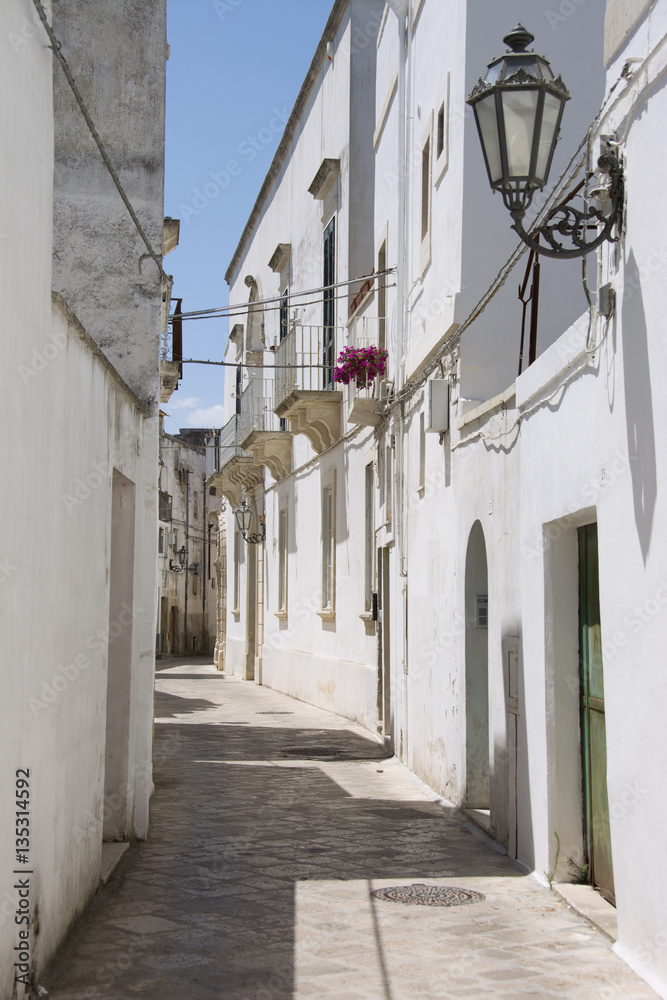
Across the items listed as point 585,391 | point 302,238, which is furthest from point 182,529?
point 585,391

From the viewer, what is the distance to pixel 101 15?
9.09 meters

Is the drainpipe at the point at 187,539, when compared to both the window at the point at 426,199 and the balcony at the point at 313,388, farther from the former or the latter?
the window at the point at 426,199

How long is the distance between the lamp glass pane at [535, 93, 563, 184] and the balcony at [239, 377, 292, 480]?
17.1 metres

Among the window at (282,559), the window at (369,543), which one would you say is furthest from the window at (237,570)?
the window at (369,543)

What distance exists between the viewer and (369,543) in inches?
649

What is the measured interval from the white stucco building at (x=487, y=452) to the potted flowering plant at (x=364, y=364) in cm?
26

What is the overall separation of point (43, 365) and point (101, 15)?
525 centimetres

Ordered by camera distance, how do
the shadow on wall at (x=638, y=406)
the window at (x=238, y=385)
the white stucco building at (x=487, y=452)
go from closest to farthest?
1. the shadow on wall at (x=638, y=406)
2. the white stucco building at (x=487, y=452)
3. the window at (x=238, y=385)

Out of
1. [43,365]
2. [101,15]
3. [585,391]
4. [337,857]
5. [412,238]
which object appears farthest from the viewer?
[412,238]

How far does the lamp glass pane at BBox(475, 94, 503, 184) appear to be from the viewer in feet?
18.8

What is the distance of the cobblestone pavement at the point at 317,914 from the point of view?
205 inches

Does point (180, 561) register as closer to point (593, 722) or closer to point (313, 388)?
point (313, 388)

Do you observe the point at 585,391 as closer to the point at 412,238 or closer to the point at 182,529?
the point at 412,238

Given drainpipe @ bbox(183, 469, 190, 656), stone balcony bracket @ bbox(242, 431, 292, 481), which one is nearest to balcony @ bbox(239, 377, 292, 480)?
stone balcony bracket @ bbox(242, 431, 292, 481)
